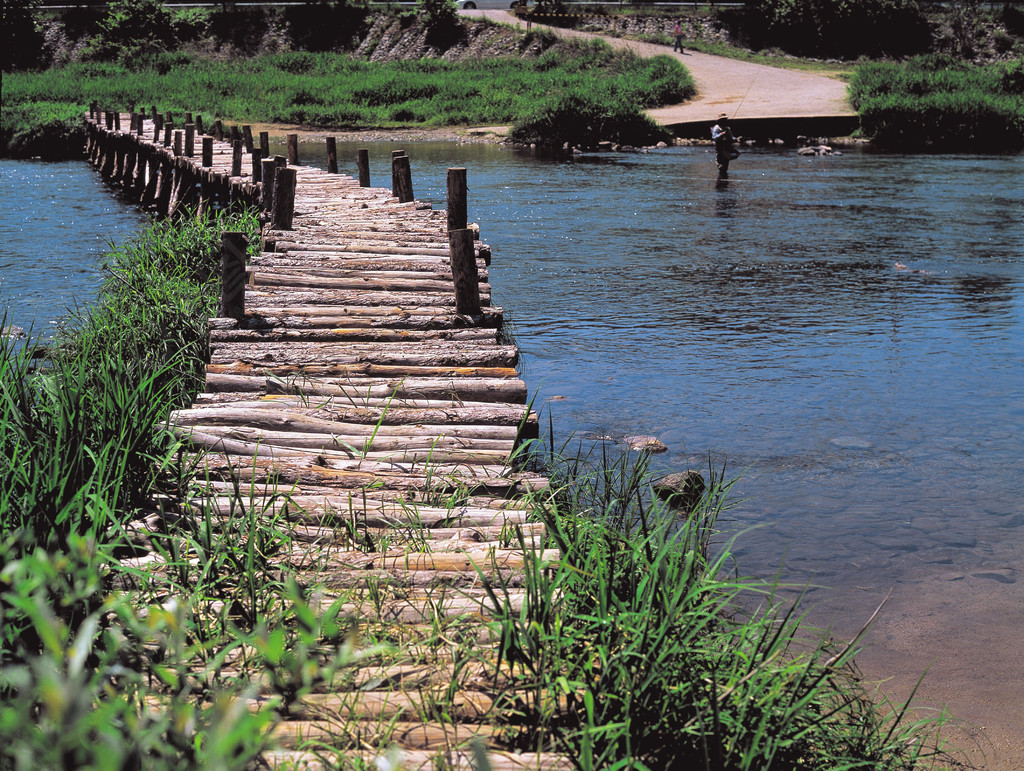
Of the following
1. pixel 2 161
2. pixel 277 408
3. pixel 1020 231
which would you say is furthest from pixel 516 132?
pixel 277 408

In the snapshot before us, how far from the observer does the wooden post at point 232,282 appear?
7418 millimetres

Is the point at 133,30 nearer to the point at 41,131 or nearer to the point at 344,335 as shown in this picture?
the point at 41,131

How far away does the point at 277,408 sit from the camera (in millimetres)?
5945

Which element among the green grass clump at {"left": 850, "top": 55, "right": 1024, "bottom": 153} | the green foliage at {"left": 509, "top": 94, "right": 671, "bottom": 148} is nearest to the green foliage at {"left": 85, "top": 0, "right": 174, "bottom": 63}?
the green foliage at {"left": 509, "top": 94, "right": 671, "bottom": 148}

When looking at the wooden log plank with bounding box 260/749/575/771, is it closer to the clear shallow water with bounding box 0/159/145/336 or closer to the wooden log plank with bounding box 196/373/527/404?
the wooden log plank with bounding box 196/373/527/404

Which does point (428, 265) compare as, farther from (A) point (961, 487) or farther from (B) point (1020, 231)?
(B) point (1020, 231)

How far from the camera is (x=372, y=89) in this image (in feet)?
128

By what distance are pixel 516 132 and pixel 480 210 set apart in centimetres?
1312

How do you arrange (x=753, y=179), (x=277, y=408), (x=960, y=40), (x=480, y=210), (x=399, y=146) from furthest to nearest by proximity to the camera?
1. (x=960, y=40)
2. (x=399, y=146)
3. (x=753, y=179)
4. (x=480, y=210)
5. (x=277, y=408)

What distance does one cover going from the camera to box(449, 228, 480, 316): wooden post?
304 inches

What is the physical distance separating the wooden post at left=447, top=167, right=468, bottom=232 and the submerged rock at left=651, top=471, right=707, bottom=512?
3.68m

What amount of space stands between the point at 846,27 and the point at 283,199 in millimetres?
44255

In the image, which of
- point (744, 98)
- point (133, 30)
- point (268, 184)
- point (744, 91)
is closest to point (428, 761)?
point (268, 184)

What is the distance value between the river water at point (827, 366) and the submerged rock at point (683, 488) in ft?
1.26
